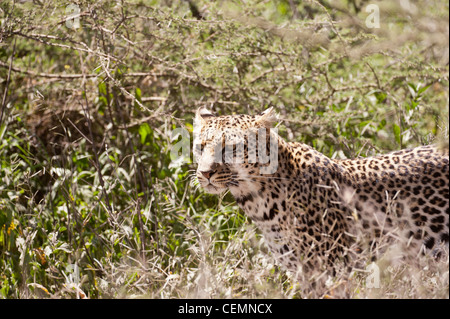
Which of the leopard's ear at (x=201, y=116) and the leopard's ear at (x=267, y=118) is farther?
the leopard's ear at (x=201, y=116)

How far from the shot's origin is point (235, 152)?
446 cm

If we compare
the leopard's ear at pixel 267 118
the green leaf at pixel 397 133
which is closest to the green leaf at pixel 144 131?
the leopard's ear at pixel 267 118

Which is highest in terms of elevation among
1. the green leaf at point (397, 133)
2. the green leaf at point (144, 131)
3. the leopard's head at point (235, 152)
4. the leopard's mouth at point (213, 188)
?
the leopard's head at point (235, 152)

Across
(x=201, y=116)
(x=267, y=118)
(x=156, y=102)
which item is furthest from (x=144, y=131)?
(x=267, y=118)

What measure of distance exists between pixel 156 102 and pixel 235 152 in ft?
9.89

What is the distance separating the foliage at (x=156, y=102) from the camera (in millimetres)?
5492

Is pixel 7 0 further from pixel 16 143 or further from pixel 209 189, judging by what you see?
pixel 209 189

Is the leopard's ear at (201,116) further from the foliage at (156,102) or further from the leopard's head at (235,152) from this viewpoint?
the foliage at (156,102)

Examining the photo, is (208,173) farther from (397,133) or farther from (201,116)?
(397,133)

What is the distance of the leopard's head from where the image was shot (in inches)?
174

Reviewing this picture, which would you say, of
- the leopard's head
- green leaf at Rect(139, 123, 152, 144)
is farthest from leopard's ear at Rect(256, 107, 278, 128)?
green leaf at Rect(139, 123, 152, 144)

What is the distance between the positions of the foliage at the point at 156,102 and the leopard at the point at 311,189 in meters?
0.67

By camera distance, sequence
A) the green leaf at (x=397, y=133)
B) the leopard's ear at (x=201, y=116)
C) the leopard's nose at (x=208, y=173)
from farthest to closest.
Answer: the green leaf at (x=397, y=133) → the leopard's ear at (x=201, y=116) → the leopard's nose at (x=208, y=173)
